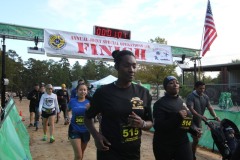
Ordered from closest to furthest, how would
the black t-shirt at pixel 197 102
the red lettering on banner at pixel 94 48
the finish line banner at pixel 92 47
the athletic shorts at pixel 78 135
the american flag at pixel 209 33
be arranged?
1. the athletic shorts at pixel 78 135
2. the black t-shirt at pixel 197 102
3. the finish line banner at pixel 92 47
4. the red lettering on banner at pixel 94 48
5. the american flag at pixel 209 33

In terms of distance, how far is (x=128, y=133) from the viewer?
2.75 meters

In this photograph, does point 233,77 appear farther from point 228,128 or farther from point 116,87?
point 116,87

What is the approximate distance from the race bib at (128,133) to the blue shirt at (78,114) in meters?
2.62

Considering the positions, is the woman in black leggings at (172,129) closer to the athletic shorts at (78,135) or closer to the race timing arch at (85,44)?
the athletic shorts at (78,135)

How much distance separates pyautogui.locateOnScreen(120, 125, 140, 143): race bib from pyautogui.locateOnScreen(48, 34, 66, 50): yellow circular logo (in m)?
9.70

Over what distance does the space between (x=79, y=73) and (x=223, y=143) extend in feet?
301

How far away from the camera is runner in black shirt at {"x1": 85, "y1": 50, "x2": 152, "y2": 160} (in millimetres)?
2721

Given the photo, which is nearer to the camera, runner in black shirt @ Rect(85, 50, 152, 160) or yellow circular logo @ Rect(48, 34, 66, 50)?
runner in black shirt @ Rect(85, 50, 152, 160)

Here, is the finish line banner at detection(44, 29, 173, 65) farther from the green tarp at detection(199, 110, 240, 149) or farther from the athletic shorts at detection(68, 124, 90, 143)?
the athletic shorts at detection(68, 124, 90, 143)

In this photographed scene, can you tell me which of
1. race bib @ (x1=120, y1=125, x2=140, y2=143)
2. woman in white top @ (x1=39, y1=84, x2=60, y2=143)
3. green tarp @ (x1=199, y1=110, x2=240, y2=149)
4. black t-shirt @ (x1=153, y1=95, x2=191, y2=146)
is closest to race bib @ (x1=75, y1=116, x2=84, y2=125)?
black t-shirt @ (x1=153, y1=95, x2=191, y2=146)

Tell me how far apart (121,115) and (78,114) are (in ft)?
9.24

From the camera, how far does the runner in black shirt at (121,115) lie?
2721 mm

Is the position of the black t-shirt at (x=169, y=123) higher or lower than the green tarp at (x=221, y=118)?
higher

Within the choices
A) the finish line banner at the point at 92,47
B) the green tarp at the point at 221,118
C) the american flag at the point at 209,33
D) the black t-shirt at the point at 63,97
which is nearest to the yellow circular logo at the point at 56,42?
the finish line banner at the point at 92,47
